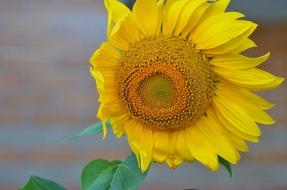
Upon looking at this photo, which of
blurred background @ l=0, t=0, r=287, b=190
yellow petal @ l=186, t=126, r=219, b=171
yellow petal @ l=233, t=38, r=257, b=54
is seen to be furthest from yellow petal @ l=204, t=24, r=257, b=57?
blurred background @ l=0, t=0, r=287, b=190

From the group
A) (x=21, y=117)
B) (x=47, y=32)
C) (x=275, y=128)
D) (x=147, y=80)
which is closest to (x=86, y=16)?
(x=47, y=32)

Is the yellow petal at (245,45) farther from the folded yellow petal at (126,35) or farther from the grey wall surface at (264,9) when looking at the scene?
the grey wall surface at (264,9)

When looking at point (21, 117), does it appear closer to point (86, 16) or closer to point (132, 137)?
point (86, 16)

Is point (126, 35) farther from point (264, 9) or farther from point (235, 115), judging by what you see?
point (264, 9)

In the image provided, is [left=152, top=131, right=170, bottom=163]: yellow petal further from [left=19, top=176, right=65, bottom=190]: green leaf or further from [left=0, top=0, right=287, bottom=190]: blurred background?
[left=0, top=0, right=287, bottom=190]: blurred background

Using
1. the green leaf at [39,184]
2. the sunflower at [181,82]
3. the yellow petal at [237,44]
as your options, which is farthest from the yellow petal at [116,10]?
the green leaf at [39,184]

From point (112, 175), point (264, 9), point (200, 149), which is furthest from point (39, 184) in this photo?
point (264, 9)
